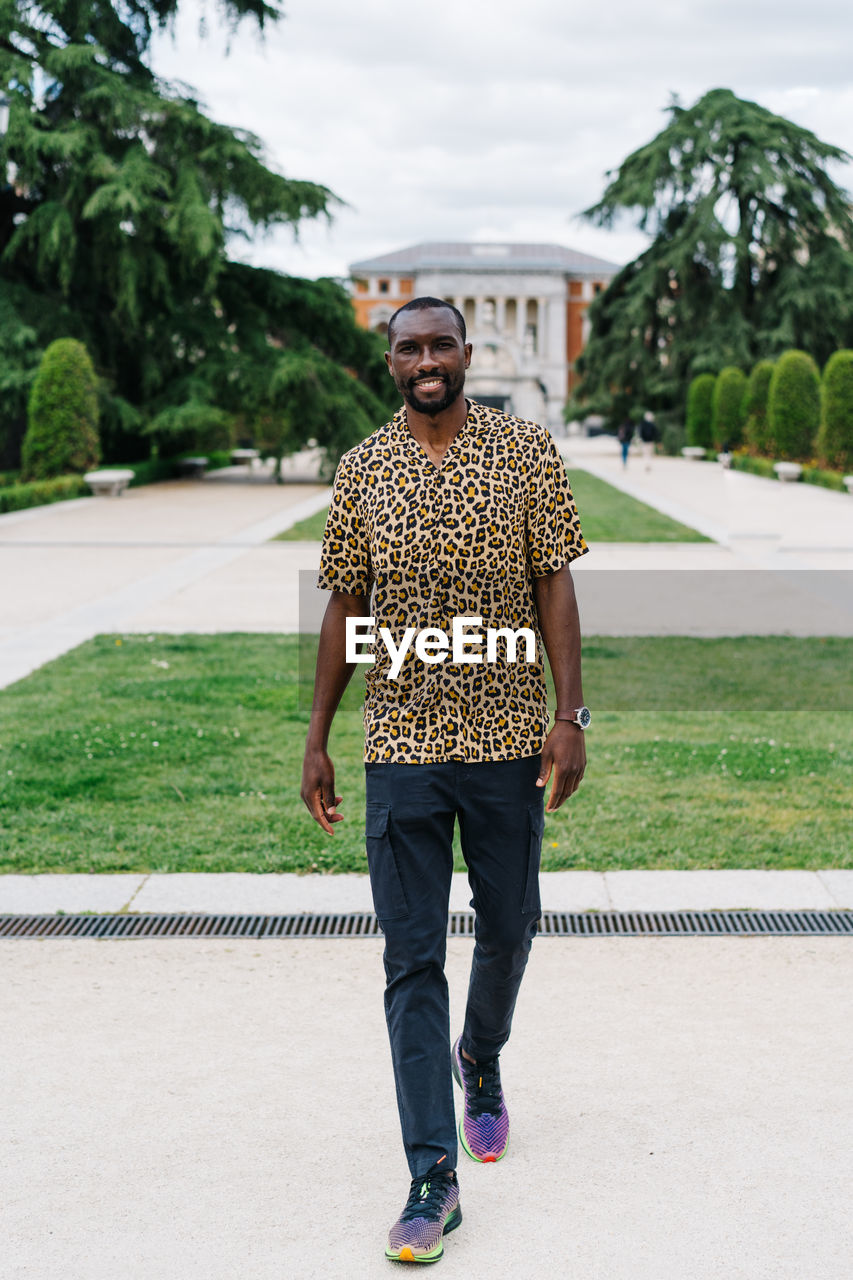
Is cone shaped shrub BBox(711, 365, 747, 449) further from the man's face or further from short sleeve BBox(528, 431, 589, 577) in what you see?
the man's face

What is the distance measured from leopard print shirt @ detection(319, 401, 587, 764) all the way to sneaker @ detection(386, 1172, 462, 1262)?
824mm

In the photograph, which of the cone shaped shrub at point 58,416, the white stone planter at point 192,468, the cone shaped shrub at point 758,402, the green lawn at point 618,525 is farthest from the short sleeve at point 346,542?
the cone shaped shrub at point 758,402

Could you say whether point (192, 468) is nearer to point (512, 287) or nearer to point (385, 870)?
point (385, 870)

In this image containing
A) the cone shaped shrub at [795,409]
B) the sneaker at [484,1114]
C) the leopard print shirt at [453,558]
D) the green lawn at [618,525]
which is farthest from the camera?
the cone shaped shrub at [795,409]

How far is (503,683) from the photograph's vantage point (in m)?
2.70

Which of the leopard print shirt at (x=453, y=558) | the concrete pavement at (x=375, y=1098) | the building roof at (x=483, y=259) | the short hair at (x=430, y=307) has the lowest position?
the concrete pavement at (x=375, y=1098)

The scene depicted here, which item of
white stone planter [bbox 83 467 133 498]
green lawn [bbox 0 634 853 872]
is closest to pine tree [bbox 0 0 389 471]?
white stone planter [bbox 83 467 133 498]

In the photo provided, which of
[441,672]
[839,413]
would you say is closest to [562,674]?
[441,672]

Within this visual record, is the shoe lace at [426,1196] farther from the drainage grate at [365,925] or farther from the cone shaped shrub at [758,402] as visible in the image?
the cone shaped shrub at [758,402]

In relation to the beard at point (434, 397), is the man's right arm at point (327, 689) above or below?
below

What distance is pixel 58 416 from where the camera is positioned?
2619 cm

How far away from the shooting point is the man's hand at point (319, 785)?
110 inches

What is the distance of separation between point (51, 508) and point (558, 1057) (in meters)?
20.8

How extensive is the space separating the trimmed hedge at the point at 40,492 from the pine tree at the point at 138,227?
10.5 feet
